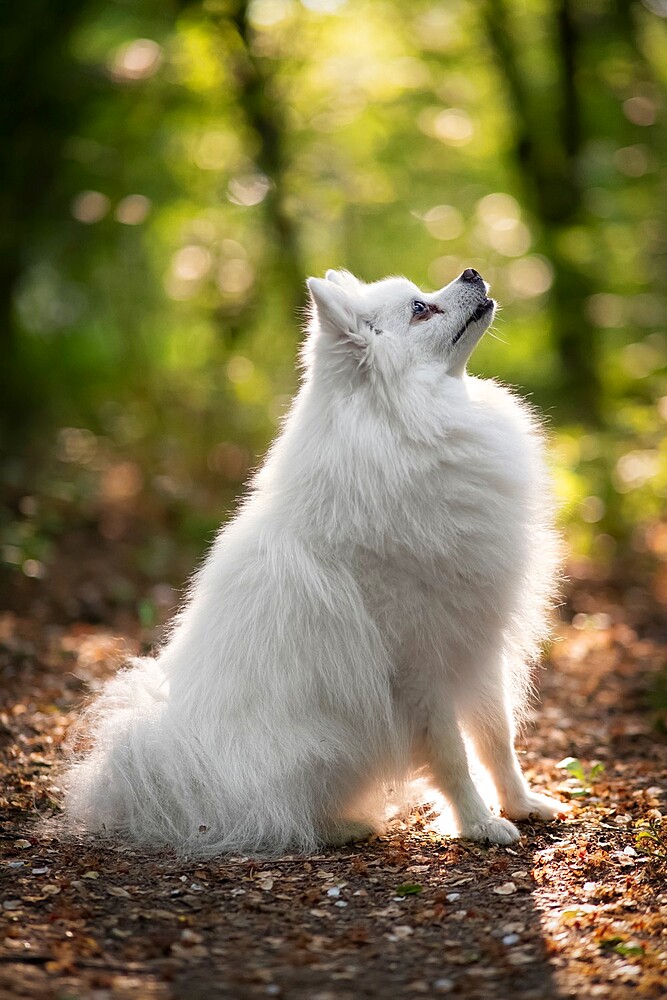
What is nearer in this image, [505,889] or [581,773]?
[505,889]

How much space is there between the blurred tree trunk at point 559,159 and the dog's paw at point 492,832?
664cm

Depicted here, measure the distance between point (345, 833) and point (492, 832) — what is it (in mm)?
575

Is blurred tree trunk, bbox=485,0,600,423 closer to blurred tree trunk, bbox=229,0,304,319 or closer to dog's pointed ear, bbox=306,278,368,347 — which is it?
blurred tree trunk, bbox=229,0,304,319

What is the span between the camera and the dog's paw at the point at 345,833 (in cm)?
399

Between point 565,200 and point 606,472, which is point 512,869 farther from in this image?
point 565,200

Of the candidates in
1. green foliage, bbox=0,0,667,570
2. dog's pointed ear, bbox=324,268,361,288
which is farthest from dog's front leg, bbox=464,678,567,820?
green foliage, bbox=0,0,667,570

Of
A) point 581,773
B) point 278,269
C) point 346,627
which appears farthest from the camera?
point 278,269

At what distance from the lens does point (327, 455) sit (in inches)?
154

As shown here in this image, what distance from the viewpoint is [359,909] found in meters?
3.40

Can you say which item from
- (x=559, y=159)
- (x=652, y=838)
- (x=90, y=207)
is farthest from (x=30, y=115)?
(x=652, y=838)

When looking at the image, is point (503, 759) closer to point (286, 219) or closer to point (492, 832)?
point (492, 832)

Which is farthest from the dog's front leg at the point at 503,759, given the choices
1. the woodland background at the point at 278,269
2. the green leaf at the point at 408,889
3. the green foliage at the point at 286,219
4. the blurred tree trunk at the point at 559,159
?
the blurred tree trunk at the point at 559,159

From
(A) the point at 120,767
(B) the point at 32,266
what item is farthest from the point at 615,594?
(B) the point at 32,266

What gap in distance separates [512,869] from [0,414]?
7910 mm
